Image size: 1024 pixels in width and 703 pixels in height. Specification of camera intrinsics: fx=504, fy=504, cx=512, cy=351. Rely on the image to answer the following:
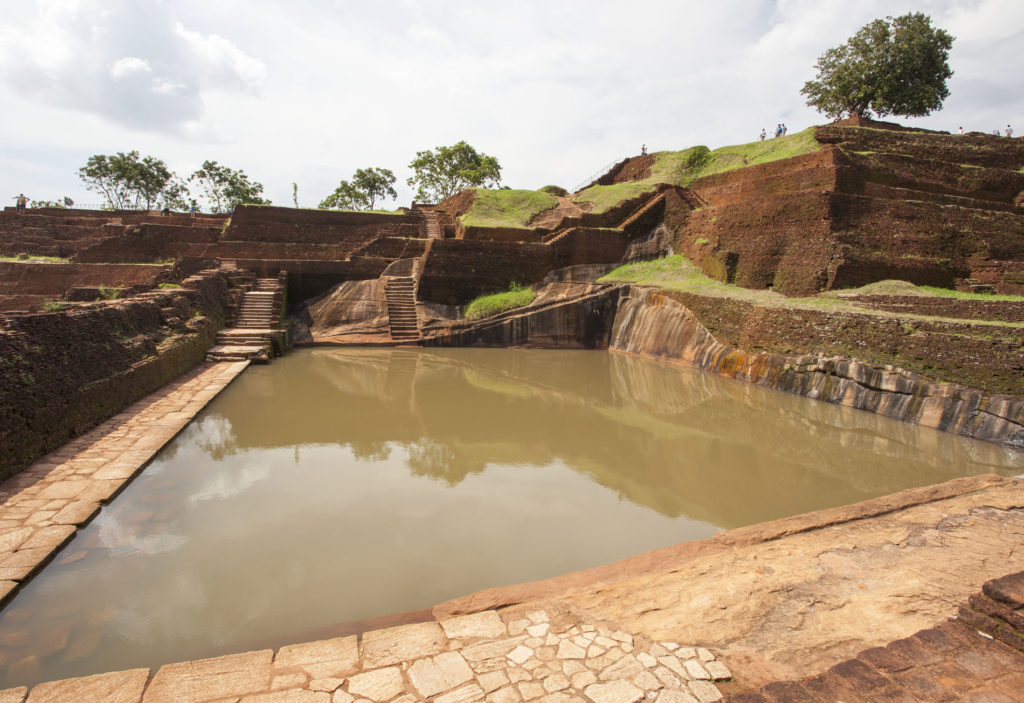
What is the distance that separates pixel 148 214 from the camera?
22672 mm

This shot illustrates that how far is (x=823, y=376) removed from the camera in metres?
8.62

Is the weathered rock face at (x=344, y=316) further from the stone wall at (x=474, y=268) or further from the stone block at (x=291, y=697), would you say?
the stone block at (x=291, y=697)

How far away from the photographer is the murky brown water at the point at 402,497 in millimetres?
2941

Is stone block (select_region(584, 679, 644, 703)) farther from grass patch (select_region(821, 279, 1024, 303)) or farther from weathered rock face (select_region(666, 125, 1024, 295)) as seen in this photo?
weathered rock face (select_region(666, 125, 1024, 295))

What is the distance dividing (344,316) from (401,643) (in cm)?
1279

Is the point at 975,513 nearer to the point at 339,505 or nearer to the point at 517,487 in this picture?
the point at 517,487

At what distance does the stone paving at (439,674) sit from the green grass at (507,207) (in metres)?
16.5

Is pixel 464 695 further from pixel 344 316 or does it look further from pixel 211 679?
pixel 344 316

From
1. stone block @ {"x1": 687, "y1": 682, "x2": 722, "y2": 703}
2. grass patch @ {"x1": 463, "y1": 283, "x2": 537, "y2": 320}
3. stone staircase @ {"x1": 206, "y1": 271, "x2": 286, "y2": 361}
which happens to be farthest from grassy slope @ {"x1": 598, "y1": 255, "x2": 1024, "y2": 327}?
stone staircase @ {"x1": 206, "y1": 271, "x2": 286, "y2": 361}

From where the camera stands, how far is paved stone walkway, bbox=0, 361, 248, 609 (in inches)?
133

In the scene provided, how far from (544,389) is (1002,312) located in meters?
7.76

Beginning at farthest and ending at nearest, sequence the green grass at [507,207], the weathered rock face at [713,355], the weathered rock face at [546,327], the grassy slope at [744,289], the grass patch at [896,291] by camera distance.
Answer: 1. the green grass at [507,207]
2. the weathered rock face at [546,327]
3. the grass patch at [896,291]
4. the grassy slope at [744,289]
5. the weathered rock face at [713,355]

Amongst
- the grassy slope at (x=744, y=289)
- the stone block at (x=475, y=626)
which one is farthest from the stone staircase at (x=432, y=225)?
the stone block at (x=475, y=626)

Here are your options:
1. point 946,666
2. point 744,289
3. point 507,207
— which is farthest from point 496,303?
point 946,666
